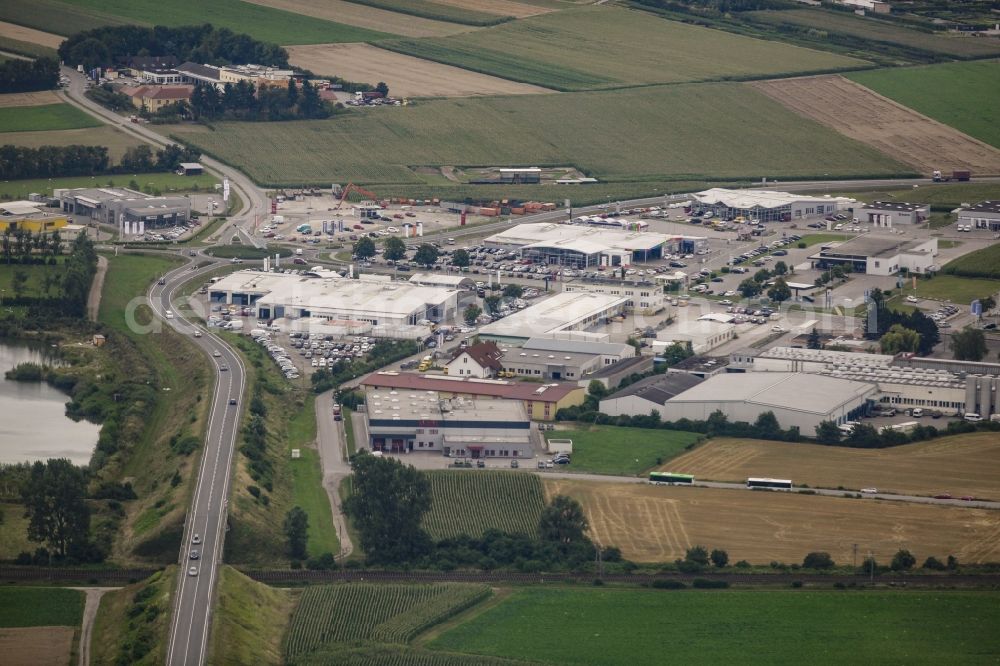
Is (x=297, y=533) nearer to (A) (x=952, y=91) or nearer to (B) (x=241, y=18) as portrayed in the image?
(B) (x=241, y=18)

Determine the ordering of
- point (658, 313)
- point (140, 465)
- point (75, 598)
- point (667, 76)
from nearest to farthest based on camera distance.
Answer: point (75, 598) < point (140, 465) < point (658, 313) < point (667, 76)

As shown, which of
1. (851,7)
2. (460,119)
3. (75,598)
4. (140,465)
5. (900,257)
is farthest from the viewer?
(851,7)

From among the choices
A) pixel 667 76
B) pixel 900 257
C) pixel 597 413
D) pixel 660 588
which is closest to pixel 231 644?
pixel 660 588

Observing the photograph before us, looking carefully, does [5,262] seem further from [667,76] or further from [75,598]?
[667,76]

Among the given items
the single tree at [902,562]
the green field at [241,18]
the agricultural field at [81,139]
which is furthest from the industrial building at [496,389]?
the green field at [241,18]

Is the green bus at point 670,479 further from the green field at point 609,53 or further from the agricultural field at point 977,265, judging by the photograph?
the green field at point 609,53

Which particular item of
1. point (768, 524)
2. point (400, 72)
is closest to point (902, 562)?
point (768, 524)

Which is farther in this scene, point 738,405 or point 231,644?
point 738,405
